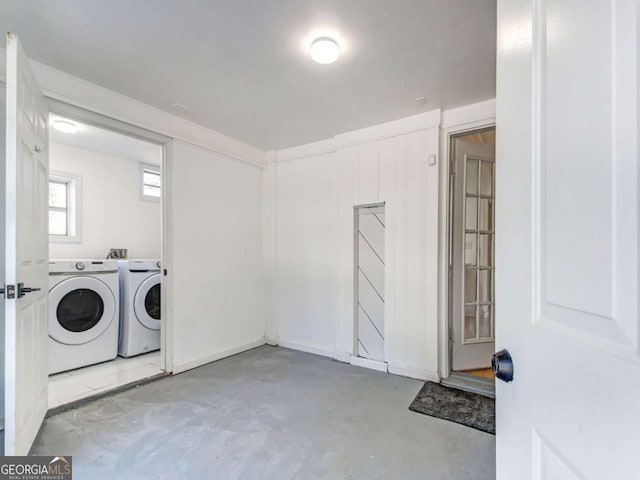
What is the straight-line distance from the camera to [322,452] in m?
1.85

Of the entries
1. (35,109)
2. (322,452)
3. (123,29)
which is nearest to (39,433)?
(322,452)

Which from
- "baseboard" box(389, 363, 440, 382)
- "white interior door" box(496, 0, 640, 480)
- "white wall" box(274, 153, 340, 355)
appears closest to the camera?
"white interior door" box(496, 0, 640, 480)

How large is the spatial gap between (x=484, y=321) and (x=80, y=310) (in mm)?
4064

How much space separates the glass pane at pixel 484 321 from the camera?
312 cm

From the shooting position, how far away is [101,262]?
3.31 m

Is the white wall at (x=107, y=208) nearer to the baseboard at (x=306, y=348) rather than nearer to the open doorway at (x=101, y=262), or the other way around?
the open doorway at (x=101, y=262)

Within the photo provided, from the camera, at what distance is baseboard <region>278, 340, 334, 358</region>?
3564 mm

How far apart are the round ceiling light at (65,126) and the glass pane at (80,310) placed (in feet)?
5.61

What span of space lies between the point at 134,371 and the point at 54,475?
1.47 m

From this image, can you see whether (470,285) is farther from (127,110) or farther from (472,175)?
(127,110)

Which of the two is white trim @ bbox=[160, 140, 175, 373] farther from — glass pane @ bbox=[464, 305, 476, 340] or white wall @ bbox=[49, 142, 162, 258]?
glass pane @ bbox=[464, 305, 476, 340]

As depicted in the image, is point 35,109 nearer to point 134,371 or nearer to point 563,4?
point 134,371

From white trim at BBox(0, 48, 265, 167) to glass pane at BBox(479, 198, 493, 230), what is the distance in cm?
273

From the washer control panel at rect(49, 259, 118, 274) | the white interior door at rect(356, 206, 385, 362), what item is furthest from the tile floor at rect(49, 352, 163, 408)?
the white interior door at rect(356, 206, 385, 362)
